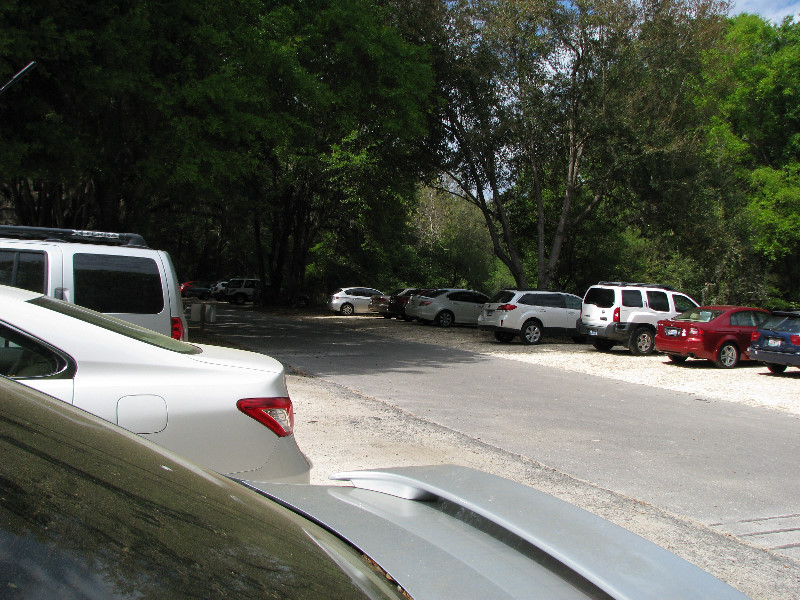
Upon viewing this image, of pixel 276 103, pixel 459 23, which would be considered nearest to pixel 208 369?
pixel 276 103

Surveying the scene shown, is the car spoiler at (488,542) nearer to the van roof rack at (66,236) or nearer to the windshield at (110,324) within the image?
the windshield at (110,324)

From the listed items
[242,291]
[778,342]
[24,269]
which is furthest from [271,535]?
[242,291]

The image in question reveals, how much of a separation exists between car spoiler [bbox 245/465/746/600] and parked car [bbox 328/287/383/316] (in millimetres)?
33455

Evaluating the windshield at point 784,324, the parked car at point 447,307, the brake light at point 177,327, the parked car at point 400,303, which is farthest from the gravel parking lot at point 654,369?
the brake light at point 177,327

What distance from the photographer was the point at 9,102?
1409cm

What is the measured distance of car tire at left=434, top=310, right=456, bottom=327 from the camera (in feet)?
94.6

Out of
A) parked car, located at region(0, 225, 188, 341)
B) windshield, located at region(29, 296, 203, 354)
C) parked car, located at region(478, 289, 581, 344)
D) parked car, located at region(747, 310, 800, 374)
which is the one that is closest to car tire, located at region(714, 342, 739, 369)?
parked car, located at region(747, 310, 800, 374)

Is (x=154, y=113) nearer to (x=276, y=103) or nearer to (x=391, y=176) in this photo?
(x=276, y=103)

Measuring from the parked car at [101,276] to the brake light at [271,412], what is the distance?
12.1 ft

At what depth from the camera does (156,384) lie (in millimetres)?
3633

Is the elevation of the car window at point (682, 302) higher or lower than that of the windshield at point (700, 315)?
higher

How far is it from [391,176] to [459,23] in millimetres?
6628

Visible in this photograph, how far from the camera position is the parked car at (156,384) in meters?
3.46

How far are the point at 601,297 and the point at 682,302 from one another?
2295 mm
